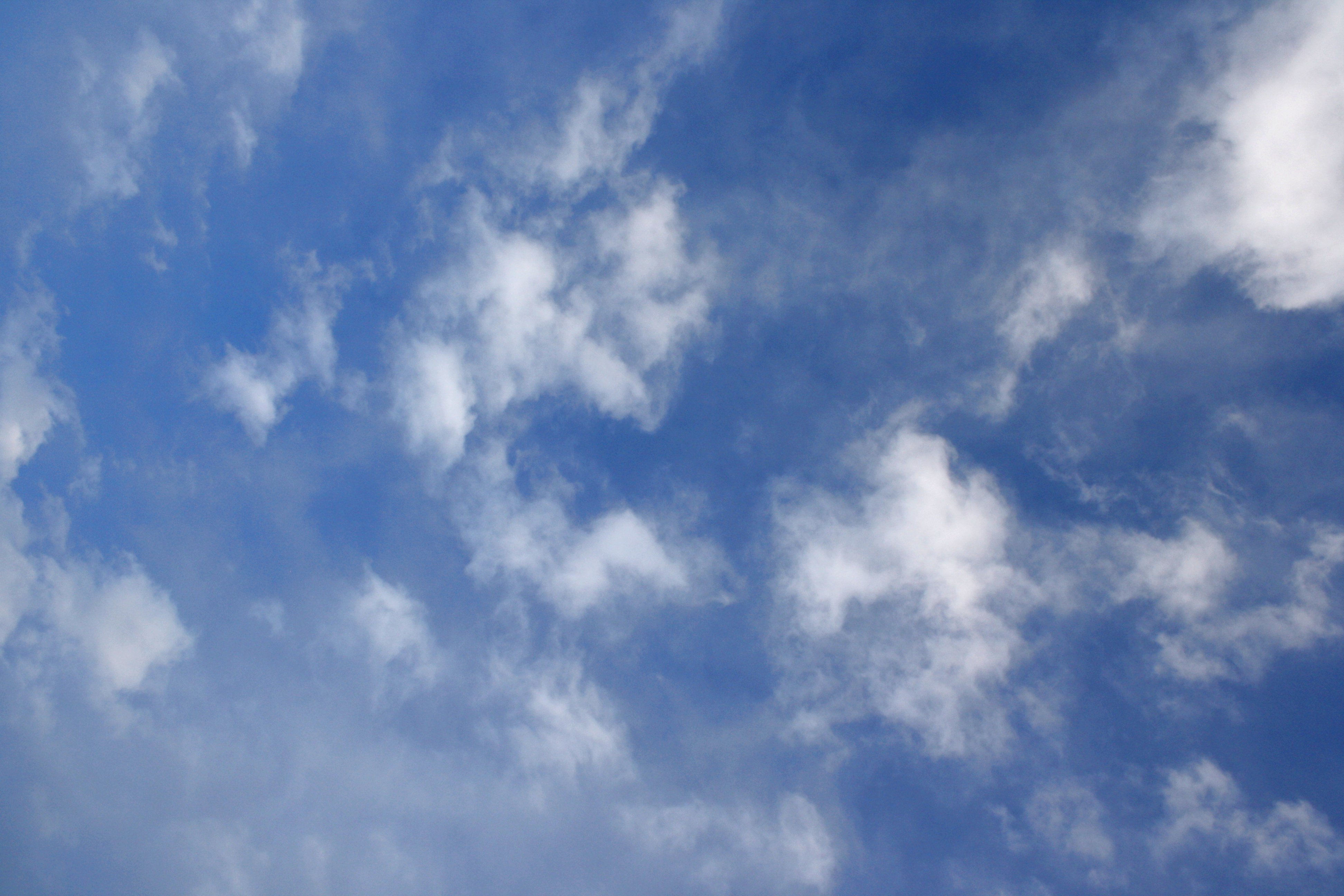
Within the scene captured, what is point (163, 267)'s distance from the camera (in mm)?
116438

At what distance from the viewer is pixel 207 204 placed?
115 meters

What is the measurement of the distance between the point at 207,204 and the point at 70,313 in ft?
89.6

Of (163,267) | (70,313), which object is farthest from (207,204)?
(70,313)

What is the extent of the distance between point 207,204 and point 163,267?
11.4 m

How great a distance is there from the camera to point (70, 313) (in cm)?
11888

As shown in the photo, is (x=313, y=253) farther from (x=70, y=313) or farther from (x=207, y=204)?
(x=70, y=313)

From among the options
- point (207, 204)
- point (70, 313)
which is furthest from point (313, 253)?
point (70, 313)

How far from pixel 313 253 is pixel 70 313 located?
3951 cm

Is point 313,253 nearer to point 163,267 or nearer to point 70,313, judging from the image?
point 163,267

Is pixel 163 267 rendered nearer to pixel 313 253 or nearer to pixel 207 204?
pixel 207 204

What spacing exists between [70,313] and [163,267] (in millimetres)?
16697

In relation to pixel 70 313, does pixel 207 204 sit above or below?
above
